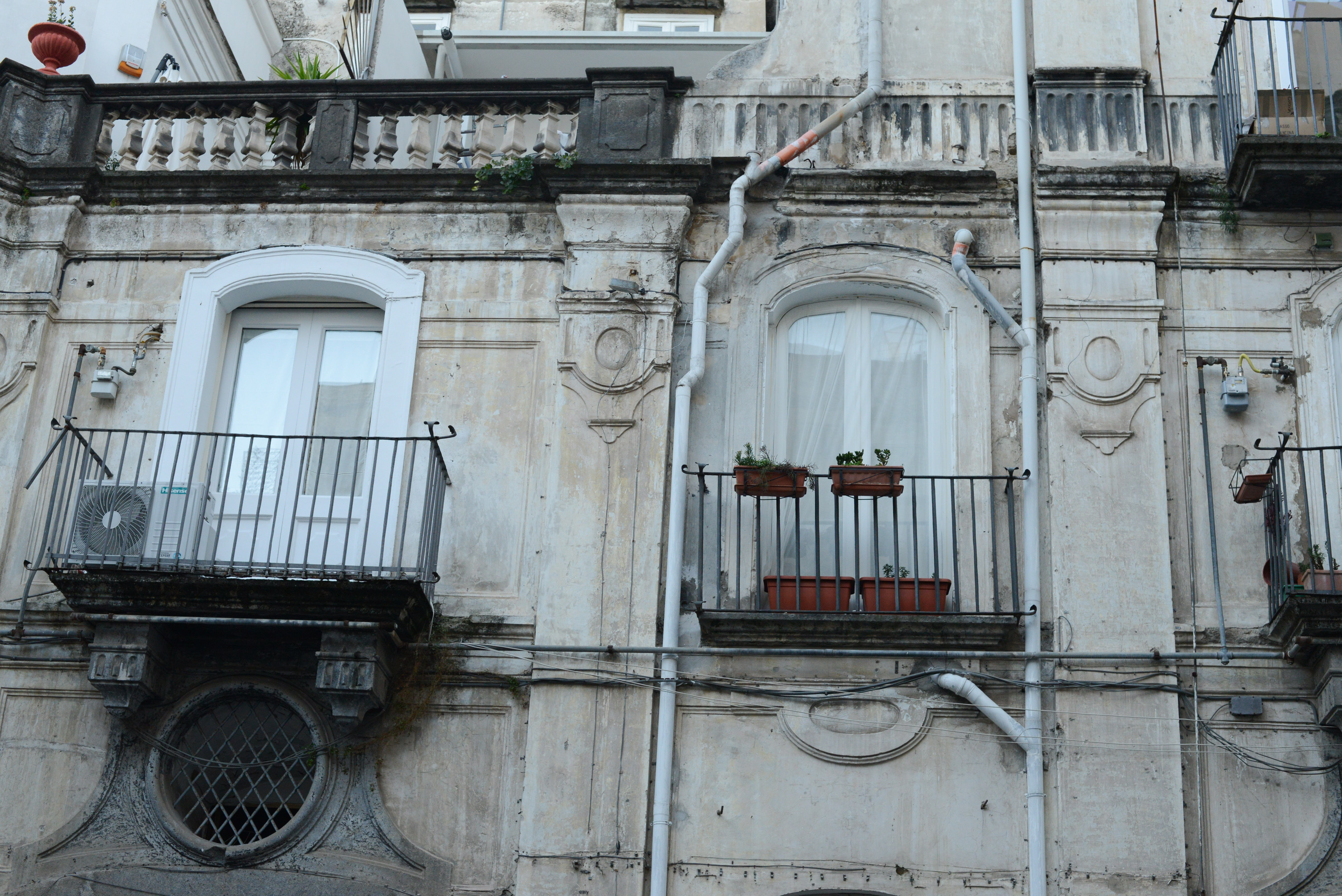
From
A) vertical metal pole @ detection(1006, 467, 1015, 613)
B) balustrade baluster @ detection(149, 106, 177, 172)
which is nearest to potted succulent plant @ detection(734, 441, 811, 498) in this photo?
vertical metal pole @ detection(1006, 467, 1015, 613)

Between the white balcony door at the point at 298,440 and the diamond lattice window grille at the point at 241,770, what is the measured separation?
998 millimetres

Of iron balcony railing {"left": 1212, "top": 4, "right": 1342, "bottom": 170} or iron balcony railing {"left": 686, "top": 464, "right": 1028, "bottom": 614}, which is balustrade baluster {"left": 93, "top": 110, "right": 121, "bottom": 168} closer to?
iron balcony railing {"left": 686, "top": 464, "right": 1028, "bottom": 614}

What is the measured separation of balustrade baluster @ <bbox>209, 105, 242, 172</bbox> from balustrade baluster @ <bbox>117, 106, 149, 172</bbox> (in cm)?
52

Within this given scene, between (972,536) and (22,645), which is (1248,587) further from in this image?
(22,645)

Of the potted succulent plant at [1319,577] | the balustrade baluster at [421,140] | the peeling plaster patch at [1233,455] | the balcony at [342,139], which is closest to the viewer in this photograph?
the potted succulent plant at [1319,577]

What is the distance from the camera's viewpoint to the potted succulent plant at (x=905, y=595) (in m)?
10.0

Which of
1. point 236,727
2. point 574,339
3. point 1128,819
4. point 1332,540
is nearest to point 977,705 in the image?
point 1128,819

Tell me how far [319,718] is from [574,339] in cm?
303

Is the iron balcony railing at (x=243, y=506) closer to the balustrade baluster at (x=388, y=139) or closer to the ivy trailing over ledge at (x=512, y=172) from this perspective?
the ivy trailing over ledge at (x=512, y=172)

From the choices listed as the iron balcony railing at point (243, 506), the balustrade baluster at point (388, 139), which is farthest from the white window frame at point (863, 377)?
the balustrade baluster at point (388, 139)

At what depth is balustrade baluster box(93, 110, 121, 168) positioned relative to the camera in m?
11.9

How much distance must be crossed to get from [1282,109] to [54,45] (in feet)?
30.2

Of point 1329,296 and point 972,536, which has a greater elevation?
point 1329,296

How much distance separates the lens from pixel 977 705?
9.77 metres
